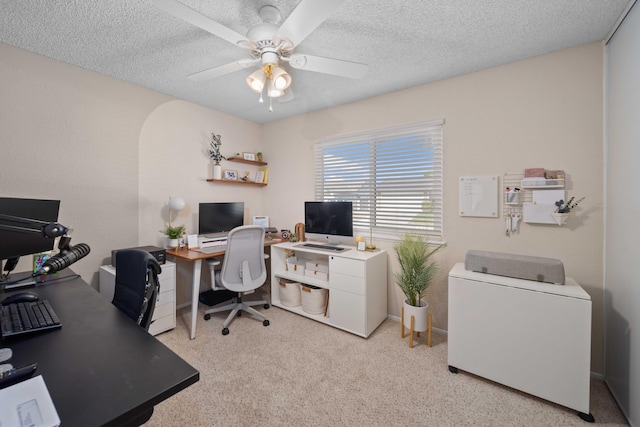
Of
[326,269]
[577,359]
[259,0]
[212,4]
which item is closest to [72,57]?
[212,4]

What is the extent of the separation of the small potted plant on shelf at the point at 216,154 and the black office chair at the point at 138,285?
206cm

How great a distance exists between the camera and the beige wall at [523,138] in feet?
6.52

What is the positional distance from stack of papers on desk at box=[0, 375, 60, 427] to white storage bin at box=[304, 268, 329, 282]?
236 cm

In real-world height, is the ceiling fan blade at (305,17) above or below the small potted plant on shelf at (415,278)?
above

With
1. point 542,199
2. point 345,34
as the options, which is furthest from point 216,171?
point 542,199

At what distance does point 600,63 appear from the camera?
6.39 ft

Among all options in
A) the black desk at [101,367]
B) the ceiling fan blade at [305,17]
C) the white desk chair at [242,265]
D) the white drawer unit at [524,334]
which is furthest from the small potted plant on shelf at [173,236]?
the white drawer unit at [524,334]

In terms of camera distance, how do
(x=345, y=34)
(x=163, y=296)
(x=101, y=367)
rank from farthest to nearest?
(x=163, y=296) → (x=345, y=34) → (x=101, y=367)

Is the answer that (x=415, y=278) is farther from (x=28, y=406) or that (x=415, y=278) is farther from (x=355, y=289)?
(x=28, y=406)

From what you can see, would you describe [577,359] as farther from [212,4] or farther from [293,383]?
[212,4]

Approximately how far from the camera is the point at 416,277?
242cm

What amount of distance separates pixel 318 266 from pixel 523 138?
2256mm

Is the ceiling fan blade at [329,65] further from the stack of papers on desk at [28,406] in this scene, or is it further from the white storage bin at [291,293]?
the white storage bin at [291,293]

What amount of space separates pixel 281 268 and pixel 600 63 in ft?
11.0
